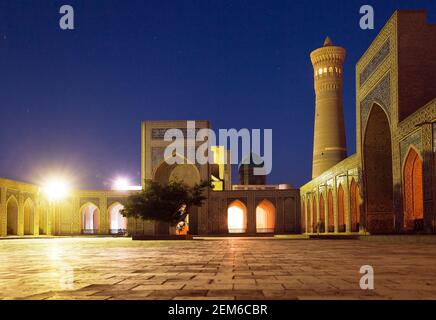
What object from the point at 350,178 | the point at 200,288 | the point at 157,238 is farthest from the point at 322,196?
the point at 200,288

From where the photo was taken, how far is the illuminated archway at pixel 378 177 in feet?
61.3

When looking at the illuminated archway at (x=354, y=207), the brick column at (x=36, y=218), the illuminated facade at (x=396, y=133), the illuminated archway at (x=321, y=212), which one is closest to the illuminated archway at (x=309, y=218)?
the illuminated archway at (x=321, y=212)

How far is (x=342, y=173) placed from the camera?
884 inches

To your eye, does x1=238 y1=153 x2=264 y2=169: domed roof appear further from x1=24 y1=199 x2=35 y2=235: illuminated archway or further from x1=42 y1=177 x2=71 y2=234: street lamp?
x1=24 y1=199 x2=35 y2=235: illuminated archway

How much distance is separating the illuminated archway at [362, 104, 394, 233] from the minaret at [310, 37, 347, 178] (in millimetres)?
14528

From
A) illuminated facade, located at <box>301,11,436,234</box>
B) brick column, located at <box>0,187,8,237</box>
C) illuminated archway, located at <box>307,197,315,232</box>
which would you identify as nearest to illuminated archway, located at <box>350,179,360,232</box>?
illuminated facade, located at <box>301,11,436,234</box>

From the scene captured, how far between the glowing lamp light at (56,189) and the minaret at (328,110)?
51.0 ft

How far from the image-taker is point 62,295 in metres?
3.21

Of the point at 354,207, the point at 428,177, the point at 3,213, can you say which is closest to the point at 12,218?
the point at 3,213

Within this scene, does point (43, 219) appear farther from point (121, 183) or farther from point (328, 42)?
point (328, 42)

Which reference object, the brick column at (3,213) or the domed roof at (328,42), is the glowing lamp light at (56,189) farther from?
the domed roof at (328,42)

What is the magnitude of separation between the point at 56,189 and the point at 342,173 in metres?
17.2
